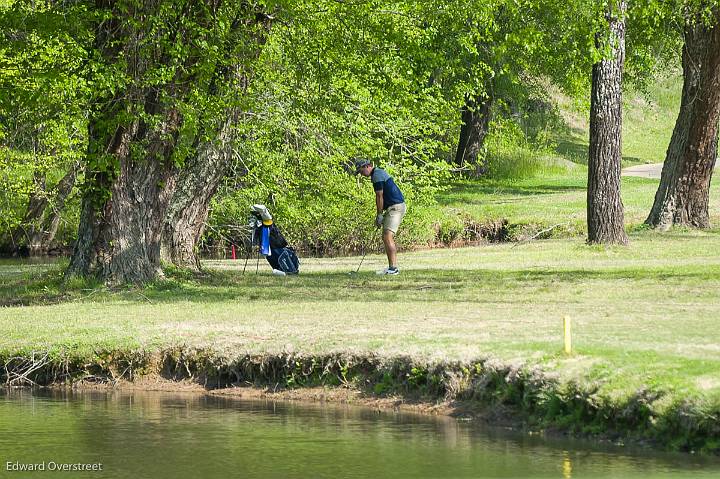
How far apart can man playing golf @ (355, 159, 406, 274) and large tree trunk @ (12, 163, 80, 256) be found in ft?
37.0

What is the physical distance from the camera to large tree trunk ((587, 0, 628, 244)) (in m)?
23.0

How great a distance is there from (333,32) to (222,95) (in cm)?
211

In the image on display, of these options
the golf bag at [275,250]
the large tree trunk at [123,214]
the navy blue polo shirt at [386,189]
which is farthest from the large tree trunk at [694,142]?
the large tree trunk at [123,214]

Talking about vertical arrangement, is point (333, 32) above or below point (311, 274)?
above

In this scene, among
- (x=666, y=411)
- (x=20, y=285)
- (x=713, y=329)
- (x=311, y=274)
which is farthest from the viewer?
(x=311, y=274)

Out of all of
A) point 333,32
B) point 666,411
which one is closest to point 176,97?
point 333,32

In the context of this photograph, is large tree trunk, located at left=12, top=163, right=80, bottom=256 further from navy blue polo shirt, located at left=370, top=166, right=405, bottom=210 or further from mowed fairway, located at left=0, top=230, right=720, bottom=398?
navy blue polo shirt, located at left=370, top=166, right=405, bottom=210

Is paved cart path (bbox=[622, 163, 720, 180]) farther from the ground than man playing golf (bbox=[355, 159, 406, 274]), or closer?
farther from the ground

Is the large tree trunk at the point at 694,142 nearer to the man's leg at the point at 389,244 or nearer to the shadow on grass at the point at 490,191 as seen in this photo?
the shadow on grass at the point at 490,191

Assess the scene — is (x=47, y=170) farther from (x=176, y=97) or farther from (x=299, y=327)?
(x=299, y=327)

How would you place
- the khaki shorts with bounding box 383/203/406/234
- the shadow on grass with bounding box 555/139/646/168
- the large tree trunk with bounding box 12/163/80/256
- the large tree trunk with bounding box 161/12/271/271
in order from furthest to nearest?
the shadow on grass with bounding box 555/139/646/168
the large tree trunk with bounding box 12/163/80/256
the large tree trunk with bounding box 161/12/271/271
the khaki shorts with bounding box 383/203/406/234

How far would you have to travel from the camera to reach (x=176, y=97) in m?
18.2

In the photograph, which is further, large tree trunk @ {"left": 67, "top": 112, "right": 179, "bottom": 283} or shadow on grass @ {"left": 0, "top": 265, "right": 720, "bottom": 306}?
large tree trunk @ {"left": 67, "top": 112, "right": 179, "bottom": 283}

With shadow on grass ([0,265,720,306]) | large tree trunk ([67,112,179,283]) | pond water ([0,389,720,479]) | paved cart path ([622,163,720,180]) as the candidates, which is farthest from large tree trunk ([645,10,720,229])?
paved cart path ([622,163,720,180])
